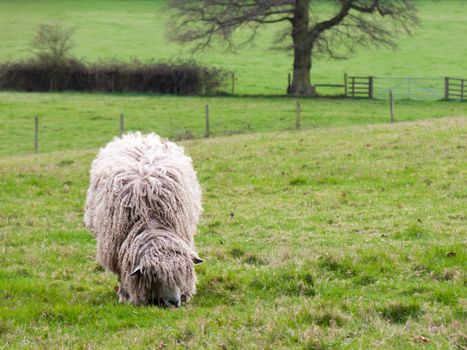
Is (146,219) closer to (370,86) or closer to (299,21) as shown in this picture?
(299,21)

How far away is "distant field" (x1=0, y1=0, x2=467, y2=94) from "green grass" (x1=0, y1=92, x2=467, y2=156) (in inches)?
290

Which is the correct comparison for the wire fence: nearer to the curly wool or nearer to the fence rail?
the fence rail

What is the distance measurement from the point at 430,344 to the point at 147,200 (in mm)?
3532

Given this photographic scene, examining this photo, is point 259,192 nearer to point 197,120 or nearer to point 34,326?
point 34,326

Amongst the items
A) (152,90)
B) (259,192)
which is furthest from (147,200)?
(152,90)

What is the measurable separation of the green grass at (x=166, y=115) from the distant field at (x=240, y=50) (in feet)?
24.2

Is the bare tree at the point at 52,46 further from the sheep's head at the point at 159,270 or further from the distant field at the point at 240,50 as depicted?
the sheep's head at the point at 159,270

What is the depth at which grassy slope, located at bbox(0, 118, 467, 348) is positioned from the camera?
680 centimetres

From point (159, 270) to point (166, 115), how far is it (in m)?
29.9

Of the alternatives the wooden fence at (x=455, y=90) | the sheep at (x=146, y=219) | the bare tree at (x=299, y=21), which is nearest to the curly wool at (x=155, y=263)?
the sheep at (x=146, y=219)

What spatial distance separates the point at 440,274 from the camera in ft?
27.2

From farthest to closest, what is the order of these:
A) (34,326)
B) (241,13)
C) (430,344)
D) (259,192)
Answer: (241,13) → (259,192) → (34,326) → (430,344)

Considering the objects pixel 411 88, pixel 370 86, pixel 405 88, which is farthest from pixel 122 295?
pixel 411 88

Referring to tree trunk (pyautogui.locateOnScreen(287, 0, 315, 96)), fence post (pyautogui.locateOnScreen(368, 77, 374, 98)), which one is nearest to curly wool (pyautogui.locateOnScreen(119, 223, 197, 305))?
tree trunk (pyautogui.locateOnScreen(287, 0, 315, 96))
